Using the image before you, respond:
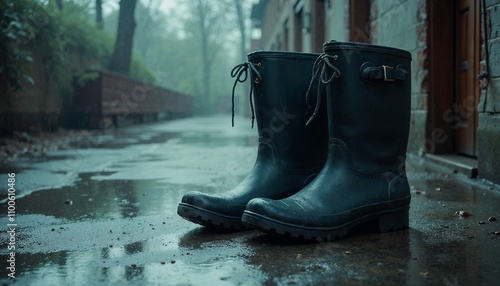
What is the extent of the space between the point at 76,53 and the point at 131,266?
10.5 meters

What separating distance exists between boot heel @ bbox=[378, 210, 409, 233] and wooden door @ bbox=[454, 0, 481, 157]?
6.66 feet

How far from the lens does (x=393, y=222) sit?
6.28ft

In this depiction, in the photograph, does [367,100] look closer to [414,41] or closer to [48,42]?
[414,41]

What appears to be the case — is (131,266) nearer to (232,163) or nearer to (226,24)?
(232,163)

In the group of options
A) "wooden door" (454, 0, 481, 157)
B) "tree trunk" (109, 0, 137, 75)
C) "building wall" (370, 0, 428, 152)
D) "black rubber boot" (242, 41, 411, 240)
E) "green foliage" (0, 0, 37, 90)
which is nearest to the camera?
"black rubber boot" (242, 41, 411, 240)

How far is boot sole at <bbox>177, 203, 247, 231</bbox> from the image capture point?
1.88 metres

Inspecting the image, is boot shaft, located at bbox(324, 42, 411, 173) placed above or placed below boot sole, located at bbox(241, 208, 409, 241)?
above

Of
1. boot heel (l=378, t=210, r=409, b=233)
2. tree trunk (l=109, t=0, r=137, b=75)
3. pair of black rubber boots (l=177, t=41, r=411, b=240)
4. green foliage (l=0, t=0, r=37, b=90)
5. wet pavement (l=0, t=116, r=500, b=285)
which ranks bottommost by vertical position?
wet pavement (l=0, t=116, r=500, b=285)

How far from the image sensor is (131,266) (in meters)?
1.50

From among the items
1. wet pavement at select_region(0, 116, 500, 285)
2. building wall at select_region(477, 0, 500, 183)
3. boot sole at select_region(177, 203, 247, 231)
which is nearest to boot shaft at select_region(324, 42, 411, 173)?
wet pavement at select_region(0, 116, 500, 285)

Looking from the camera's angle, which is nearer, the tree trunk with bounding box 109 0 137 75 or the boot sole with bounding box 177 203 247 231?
the boot sole with bounding box 177 203 247 231

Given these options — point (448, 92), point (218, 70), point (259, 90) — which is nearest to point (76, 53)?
point (448, 92)

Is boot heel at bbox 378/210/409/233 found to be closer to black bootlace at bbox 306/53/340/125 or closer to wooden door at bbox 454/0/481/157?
black bootlace at bbox 306/53/340/125

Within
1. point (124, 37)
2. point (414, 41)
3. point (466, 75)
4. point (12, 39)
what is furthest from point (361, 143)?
point (124, 37)
